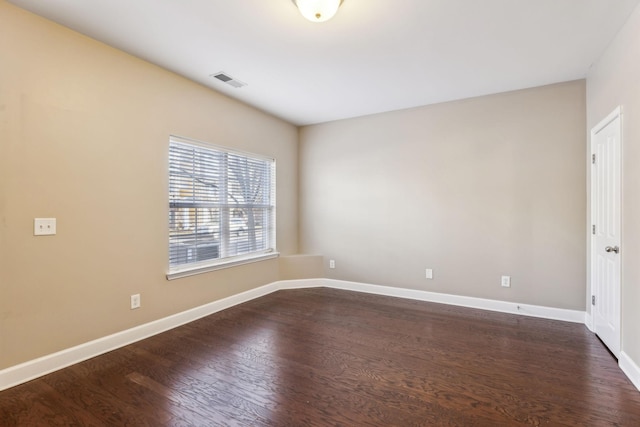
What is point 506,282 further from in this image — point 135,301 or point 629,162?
point 135,301

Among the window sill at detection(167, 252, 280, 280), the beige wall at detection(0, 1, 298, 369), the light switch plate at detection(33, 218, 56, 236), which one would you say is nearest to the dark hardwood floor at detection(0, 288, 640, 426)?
the beige wall at detection(0, 1, 298, 369)

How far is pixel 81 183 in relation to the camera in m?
2.51

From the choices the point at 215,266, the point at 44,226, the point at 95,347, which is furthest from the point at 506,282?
the point at 44,226

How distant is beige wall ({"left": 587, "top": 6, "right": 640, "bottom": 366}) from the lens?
2131 mm

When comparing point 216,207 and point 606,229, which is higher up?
point 216,207

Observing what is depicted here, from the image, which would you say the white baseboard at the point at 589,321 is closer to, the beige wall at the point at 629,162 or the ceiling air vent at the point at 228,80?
the beige wall at the point at 629,162

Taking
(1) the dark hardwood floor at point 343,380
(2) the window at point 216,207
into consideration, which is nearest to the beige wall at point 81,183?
(2) the window at point 216,207

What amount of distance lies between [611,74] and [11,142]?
4726mm

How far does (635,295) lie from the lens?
214 cm

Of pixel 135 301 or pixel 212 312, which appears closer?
pixel 135 301

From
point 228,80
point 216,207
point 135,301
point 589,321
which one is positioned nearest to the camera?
point 135,301

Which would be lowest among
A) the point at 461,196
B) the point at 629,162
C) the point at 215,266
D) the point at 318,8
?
the point at 215,266

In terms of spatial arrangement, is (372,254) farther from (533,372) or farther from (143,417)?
(143,417)

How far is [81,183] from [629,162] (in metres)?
4.29
